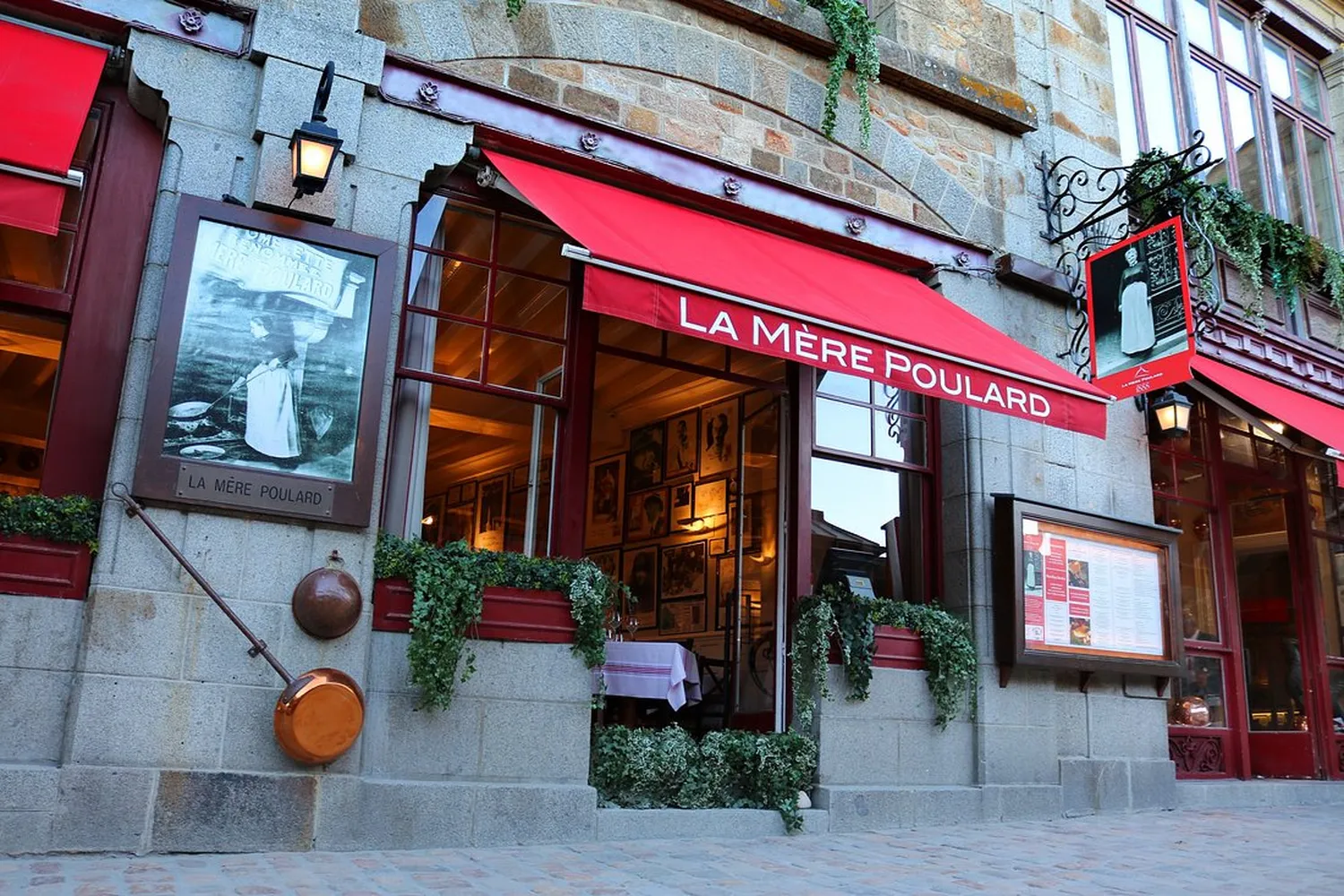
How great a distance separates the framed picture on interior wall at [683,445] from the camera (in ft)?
32.0

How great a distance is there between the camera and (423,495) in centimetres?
593

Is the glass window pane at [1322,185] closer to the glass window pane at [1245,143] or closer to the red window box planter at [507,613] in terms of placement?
the glass window pane at [1245,143]

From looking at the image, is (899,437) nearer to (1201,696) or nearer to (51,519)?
(1201,696)

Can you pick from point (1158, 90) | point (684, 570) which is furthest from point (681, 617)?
point (1158, 90)

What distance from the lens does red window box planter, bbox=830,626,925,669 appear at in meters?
6.69

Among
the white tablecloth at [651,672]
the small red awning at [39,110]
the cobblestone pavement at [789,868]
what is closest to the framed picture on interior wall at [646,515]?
the white tablecloth at [651,672]

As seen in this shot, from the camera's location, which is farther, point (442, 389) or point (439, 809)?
point (442, 389)

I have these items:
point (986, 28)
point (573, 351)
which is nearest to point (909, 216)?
point (986, 28)

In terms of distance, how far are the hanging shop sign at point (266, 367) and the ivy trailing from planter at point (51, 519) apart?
0.85 ft

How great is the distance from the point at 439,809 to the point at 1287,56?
12389 millimetres

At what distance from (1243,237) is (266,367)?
8.56 metres

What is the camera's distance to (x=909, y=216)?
7785mm

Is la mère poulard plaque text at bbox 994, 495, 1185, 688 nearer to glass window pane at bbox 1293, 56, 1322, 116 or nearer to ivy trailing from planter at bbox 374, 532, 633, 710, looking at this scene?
ivy trailing from planter at bbox 374, 532, 633, 710

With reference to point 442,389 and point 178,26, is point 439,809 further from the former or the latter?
point 178,26
